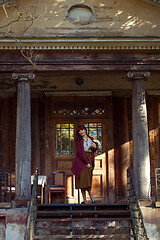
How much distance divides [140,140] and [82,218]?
2.33 metres

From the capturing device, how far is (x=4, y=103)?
1255cm

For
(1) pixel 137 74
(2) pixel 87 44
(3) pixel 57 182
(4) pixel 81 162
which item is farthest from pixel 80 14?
(3) pixel 57 182

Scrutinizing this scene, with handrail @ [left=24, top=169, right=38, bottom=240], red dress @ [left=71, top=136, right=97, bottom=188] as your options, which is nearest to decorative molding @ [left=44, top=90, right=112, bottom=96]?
red dress @ [left=71, top=136, right=97, bottom=188]

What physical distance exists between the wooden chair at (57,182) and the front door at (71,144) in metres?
0.36

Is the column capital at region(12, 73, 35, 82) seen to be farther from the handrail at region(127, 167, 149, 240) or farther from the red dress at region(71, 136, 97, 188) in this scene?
the handrail at region(127, 167, 149, 240)

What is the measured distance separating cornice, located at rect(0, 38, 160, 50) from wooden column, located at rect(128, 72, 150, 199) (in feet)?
2.24

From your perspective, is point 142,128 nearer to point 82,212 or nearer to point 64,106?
point 82,212

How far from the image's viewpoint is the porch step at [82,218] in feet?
28.7

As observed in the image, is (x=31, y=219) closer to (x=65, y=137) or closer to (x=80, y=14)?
(x=65, y=137)

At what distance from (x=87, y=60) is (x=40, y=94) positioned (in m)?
2.91

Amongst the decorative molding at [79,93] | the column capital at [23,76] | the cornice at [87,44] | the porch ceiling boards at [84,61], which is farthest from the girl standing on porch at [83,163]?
the decorative molding at [79,93]

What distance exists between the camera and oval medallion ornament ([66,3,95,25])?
1002 cm

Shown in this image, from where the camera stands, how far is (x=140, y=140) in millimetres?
9711

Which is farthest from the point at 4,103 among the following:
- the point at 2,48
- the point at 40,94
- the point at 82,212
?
the point at 82,212
